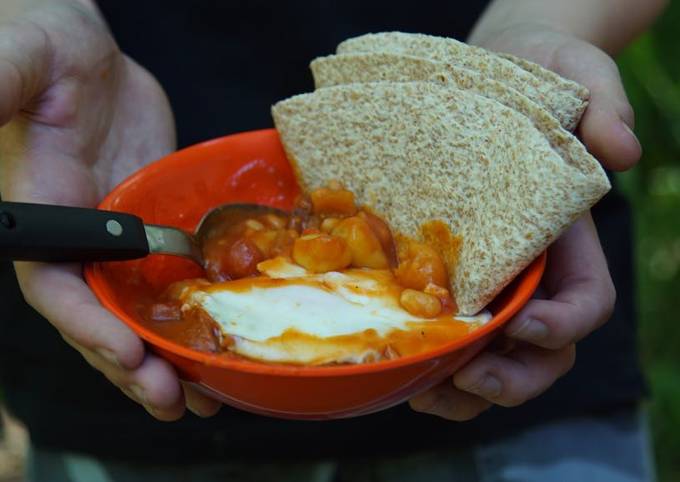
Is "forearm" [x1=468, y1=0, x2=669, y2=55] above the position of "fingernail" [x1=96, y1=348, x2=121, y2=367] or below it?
above

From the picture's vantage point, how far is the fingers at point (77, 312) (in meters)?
1.38

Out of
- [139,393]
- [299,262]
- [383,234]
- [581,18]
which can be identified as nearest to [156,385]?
[139,393]

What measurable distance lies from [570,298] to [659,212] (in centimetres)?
226

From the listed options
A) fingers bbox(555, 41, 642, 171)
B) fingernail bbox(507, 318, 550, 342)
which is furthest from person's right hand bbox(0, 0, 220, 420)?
fingers bbox(555, 41, 642, 171)

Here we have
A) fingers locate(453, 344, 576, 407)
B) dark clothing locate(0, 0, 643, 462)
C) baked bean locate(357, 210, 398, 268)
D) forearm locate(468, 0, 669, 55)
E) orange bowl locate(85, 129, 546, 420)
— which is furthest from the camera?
dark clothing locate(0, 0, 643, 462)

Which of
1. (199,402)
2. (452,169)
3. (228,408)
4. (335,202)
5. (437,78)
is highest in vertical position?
(437,78)

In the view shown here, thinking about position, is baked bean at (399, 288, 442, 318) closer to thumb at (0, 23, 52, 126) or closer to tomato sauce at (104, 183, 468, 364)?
tomato sauce at (104, 183, 468, 364)

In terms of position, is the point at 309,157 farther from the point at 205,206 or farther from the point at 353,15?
the point at 353,15

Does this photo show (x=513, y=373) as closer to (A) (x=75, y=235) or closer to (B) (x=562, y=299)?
(B) (x=562, y=299)

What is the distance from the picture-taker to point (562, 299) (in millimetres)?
1584

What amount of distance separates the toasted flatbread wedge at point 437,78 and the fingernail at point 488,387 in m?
0.42

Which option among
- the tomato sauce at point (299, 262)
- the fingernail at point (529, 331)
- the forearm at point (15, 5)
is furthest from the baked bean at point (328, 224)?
the forearm at point (15, 5)

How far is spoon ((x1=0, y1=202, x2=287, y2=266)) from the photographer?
4.47 ft

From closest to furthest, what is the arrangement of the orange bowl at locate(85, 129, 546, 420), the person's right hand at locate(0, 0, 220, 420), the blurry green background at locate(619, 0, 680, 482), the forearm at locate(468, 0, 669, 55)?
the orange bowl at locate(85, 129, 546, 420) → the person's right hand at locate(0, 0, 220, 420) → the forearm at locate(468, 0, 669, 55) → the blurry green background at locate(619, 0, 680, 482)
